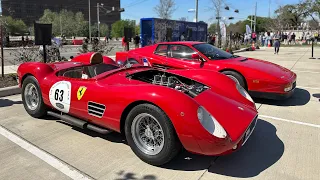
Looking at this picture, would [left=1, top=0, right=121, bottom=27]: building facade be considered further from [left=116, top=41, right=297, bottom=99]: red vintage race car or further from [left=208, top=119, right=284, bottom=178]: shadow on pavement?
[left=208, top=119, right=284, bottom=178]: shadow on pavement

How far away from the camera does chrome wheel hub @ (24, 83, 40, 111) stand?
491cm

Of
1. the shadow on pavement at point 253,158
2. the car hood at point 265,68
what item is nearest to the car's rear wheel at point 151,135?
the shadow on pavement at point 253,158

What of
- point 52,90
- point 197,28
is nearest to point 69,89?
point 52,90

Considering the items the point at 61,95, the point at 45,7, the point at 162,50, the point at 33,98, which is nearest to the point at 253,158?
the point at 61,95

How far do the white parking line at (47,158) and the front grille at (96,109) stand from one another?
2.34 ft

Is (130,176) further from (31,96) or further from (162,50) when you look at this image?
(162,50)

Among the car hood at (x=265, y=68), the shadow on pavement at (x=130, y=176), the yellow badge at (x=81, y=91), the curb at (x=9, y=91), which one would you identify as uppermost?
the car hood at (x=265, y=68)

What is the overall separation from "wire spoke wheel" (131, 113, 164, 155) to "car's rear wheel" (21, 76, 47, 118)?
83.7 inches

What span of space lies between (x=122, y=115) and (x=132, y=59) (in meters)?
4.37

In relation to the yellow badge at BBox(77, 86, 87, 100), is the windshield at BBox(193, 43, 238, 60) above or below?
above

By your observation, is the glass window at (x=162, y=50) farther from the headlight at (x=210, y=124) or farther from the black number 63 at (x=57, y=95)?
the headlight at (x=210, y=124)

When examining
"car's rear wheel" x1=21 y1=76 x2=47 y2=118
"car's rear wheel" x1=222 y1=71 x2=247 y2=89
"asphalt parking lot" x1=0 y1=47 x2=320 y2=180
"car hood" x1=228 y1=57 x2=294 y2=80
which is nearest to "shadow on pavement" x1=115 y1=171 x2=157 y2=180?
"asphalt parking lot" x1=0 y1=47 x2=320 y2=180

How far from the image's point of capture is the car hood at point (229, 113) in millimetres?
3152

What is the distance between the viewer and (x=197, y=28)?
22000 mm
